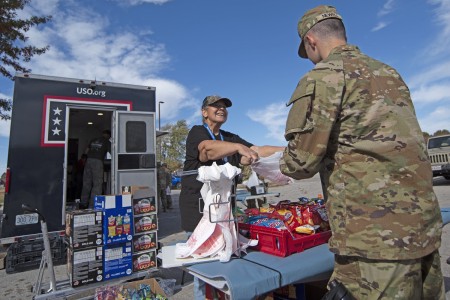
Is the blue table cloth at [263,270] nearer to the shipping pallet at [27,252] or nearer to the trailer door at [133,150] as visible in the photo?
the trailer door at [133,150]

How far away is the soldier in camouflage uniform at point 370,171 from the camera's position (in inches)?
50.9

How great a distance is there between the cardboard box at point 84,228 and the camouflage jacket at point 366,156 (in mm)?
2760

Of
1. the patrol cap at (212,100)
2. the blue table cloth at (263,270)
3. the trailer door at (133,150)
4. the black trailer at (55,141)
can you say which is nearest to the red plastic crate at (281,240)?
the blue table cloth at (263,270)

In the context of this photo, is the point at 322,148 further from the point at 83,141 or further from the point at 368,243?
the point at 83,141

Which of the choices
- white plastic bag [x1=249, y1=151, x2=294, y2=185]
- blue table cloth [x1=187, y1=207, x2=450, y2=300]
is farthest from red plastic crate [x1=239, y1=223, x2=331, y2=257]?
white plastic bag [x1=249, y1=151, x2=294, y2=185]

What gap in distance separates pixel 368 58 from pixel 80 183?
8.90m

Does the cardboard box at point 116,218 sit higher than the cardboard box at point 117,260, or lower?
higher

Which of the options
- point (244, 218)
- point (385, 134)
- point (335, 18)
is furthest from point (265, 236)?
point (335, 18)

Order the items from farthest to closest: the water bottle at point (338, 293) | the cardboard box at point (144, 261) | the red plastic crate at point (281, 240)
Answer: the cardboard box at point (144, 261) → the red plastic crate at point (281, 240) → the water bottle at point (338, 293)

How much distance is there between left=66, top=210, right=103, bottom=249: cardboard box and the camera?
334 centimetres

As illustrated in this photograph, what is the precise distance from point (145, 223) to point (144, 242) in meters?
0.24

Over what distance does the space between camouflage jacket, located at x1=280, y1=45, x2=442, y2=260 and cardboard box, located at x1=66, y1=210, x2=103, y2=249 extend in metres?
2.76

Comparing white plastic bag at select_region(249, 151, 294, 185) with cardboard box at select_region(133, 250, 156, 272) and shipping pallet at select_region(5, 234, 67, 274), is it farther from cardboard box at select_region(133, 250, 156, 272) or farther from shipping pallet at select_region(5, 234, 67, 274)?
shipping pallet at select_region(5, 234, 67, 274)

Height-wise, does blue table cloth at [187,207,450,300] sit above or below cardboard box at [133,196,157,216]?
below
